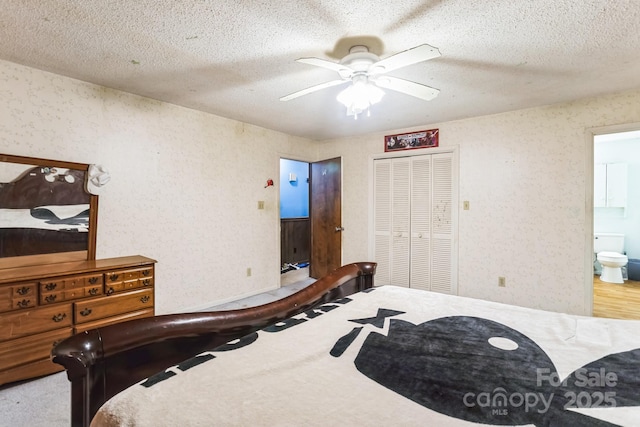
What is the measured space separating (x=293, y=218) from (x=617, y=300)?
4.89 m

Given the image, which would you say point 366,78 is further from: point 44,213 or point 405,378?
point 44,213

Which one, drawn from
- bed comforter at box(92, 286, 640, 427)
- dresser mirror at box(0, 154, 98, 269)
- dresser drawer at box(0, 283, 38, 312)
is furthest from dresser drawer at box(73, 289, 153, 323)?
bed comforter at box(92, 286, 640, 427)

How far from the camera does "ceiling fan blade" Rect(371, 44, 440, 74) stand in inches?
61.5

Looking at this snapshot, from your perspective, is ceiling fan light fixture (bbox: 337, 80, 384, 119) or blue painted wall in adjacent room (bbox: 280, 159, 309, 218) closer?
ceiling fan light fixture (bbox: 337, 80, 384, 119)

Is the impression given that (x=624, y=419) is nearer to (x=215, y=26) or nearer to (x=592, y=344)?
(x=592, y=344)

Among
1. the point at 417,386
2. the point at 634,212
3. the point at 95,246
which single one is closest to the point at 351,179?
the point at 95,246

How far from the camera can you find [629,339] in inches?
48.1

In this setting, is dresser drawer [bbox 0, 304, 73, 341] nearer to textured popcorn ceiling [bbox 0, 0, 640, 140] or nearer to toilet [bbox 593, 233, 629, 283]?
textured popcorn ceiling [bbox 0, 0, 640, 140]

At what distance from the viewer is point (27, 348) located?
6.60 ft

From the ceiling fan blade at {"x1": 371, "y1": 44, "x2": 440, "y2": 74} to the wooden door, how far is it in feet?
→ 8.76

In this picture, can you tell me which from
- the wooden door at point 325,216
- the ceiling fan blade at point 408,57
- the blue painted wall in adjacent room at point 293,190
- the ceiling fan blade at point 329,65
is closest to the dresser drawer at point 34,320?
the ceiling fan blade at point 329,65

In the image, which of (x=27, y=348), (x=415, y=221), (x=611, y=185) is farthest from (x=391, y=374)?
(x=611, y=185)

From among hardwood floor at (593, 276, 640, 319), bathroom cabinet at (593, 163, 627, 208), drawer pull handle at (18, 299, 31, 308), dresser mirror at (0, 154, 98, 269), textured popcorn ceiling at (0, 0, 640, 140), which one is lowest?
hardwood floor at (593, 276, 640, 319)

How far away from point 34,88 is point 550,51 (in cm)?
386
